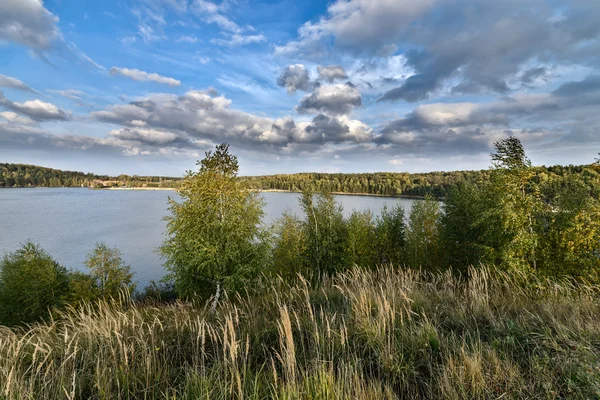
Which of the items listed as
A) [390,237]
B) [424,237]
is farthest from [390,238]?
[424,237]

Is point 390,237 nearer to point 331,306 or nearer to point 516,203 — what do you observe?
point 516,203

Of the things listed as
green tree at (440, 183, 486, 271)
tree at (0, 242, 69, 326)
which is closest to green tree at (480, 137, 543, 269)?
green tree at (440, 183, 486, 271)

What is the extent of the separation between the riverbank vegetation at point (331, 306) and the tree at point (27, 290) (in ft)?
0.49

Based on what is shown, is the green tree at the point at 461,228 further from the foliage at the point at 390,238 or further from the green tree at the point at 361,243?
the green tree at the point at 361,243

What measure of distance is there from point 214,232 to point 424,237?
25.6 metres

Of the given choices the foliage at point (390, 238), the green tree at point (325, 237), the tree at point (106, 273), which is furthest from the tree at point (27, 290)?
the foliage at point (390, 238)

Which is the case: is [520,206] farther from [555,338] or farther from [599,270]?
[555,338]

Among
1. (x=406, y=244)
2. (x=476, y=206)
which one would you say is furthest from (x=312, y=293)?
(x=406, y=244)

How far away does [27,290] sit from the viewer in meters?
23.2

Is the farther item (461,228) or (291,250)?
(291,250)

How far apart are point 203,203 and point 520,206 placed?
1924 cm

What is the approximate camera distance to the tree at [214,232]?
15.8 meters

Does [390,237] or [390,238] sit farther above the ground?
[390,237]

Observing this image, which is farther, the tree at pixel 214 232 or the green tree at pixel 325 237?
the green tree at pixel 325 237
